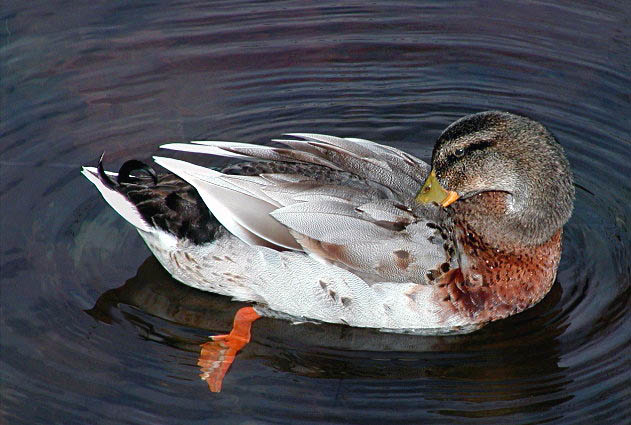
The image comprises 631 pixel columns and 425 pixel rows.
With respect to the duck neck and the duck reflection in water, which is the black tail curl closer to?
the duck reflection in water

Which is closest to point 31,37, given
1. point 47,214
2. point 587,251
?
point 47,214

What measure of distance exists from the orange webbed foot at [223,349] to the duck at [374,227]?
14 millimetres

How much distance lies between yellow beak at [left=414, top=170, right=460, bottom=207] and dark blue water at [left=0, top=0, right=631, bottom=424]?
0.84 m

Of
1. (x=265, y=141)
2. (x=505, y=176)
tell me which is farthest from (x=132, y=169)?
(x=505, y=176)

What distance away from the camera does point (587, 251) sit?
21.7ft

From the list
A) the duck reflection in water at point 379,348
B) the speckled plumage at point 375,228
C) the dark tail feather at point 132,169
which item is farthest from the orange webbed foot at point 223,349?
the dark tail feather at point 132,169

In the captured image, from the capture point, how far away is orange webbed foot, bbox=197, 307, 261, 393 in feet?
18.8

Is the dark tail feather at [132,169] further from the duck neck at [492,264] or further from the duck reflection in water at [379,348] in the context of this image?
the duck neck at [492,264]

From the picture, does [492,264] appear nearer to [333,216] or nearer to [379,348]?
[379,348]

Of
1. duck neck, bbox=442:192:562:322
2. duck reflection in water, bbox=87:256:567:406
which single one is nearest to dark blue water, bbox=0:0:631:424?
duck reflection in water, bbox=87:256:567:406

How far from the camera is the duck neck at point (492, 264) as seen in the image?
5.94 meters

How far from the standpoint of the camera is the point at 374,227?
227 inches

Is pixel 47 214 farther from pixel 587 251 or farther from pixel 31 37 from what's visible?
pixel 587 251

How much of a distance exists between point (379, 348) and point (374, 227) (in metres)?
0.73
